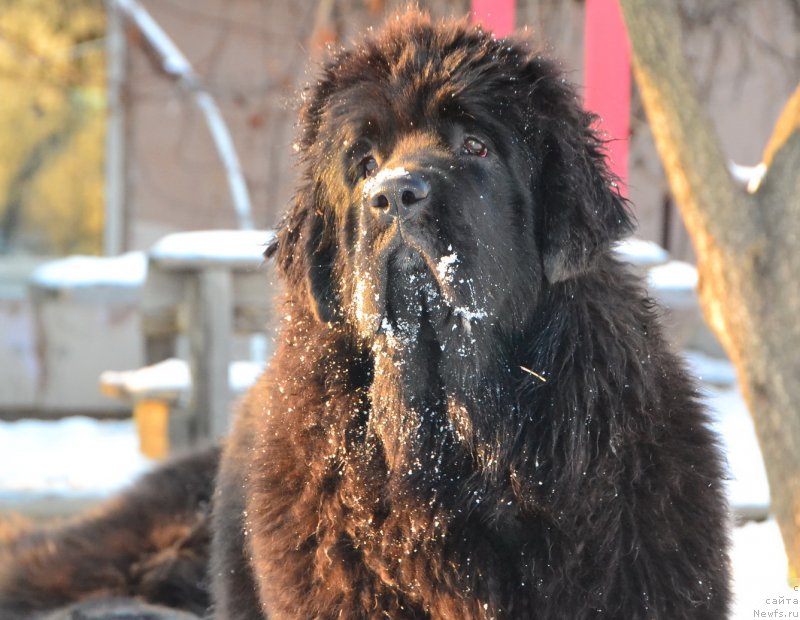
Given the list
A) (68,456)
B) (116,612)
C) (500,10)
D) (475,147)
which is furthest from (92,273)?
(475,147)

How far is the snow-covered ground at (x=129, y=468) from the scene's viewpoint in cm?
330

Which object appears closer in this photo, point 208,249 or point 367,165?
point 367,165

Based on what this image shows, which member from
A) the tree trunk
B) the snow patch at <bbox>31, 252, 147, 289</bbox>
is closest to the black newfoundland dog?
the tree trunk

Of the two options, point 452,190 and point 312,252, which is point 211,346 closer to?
point 312,252

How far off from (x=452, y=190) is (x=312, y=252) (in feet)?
1.69

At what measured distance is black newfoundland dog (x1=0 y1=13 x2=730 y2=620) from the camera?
2342 millimetres

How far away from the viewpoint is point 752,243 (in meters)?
3.24

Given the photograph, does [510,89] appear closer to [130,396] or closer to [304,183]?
[304,183]

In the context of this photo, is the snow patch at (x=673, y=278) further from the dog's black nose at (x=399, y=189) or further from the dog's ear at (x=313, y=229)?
the dog's black nose at (x=399, y=189)

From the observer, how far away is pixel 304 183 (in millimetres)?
2715

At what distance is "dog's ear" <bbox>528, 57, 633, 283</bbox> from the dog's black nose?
14.8 inches

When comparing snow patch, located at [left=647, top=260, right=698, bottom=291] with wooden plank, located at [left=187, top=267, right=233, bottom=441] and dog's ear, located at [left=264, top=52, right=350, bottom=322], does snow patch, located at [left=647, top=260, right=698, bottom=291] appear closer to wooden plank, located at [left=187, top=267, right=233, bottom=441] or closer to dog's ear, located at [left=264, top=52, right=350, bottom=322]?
wooden plank, located at [left=187, top=267, right=233, bottom=441]

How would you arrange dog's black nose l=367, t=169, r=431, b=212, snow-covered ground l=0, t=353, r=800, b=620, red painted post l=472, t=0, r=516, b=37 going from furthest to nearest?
red painted post l=472, t=0, r=516, b=37 → snow-covered ground l=0, t=353, r=800, b=620 → dog's black nose l=367, t=169, r=431, b=212

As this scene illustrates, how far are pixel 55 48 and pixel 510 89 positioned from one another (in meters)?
7.31
